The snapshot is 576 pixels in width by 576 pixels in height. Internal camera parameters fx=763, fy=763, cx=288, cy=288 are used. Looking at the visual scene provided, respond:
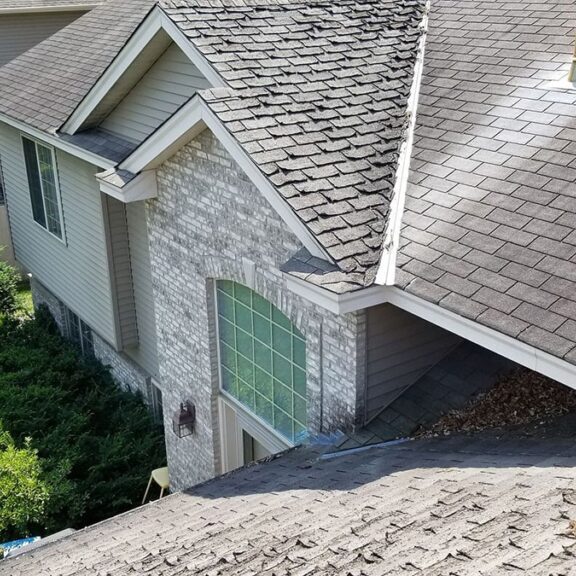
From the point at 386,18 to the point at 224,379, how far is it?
5.10 m

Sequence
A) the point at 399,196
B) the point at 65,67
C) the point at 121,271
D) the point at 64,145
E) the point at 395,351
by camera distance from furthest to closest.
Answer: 1. the point at 65,67
2. the point at 121,271
3. the point at 64,145
4. the point at 395,351
5. the point at 399,196

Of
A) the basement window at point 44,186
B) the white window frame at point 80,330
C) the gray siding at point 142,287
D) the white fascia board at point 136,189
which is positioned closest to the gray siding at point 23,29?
the basement window at point 44,186

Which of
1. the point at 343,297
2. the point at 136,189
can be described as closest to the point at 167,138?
the point at 136,189

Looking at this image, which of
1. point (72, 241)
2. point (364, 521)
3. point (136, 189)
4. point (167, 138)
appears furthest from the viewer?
point (72, 241)

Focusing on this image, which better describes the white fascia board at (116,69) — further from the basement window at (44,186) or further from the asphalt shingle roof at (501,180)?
the asphalt shingle roof at (501,180)

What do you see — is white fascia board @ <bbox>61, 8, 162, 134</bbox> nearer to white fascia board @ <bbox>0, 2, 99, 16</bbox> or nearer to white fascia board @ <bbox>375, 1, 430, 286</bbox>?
white fascia board @ <bbox>375, 1, 430, 286</bbox>

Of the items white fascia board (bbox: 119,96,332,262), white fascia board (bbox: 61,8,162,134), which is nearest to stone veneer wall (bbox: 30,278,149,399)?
white fascia board (bbox: 61,8,162,134)

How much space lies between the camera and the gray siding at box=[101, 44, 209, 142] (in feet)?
31.4

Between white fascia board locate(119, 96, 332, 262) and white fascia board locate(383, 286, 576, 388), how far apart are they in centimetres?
77

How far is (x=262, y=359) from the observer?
8.67 metres

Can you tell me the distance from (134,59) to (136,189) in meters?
Answer: 1.88

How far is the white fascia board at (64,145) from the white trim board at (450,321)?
18.3 ft

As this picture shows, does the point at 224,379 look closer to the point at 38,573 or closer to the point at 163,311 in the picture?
the point at 163,311

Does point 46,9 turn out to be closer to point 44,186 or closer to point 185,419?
point 44,186
